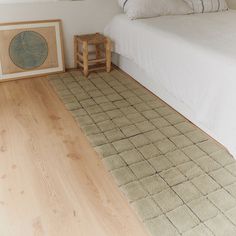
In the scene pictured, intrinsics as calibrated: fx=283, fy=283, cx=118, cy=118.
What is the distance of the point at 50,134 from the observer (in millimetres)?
2180

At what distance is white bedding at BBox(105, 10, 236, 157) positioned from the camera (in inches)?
70.5

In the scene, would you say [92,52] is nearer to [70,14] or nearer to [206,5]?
[70,14]

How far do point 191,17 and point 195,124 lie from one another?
53.8 inches

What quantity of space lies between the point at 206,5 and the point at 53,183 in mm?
2726

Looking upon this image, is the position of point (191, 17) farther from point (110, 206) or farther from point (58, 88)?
point (110, 206)

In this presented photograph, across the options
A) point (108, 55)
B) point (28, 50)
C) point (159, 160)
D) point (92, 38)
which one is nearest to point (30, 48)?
point (28, 50)

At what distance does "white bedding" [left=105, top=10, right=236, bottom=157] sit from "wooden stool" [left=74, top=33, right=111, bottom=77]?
0.14 metres

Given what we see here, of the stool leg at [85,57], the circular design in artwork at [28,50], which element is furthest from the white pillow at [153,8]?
the circular design in artwork at [28,50]

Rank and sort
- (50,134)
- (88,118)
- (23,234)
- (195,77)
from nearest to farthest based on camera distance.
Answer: (23,234) → (195,77) → (50,134) → (88,118)

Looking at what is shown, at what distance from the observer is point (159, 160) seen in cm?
190

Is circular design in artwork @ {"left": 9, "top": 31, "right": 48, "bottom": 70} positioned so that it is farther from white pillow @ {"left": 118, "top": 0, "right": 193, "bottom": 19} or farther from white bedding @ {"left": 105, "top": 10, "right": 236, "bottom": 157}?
→ white pillow @ {"left": 118, "top": 0, "right": 193, "bottom": 19}

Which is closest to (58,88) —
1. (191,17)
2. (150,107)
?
(150,107)

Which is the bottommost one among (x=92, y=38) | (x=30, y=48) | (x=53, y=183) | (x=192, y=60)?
(x=53, y=183)

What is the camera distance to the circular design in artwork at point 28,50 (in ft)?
9.88
